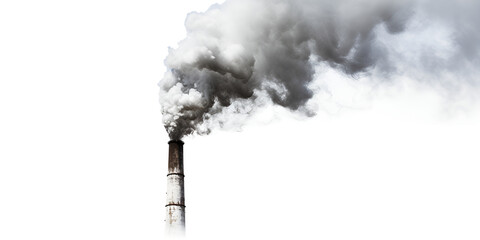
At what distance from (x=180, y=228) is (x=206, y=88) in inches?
199

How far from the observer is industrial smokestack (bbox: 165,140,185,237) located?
1403 cm

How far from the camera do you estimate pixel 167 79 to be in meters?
15.2

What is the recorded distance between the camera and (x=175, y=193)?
14273mm

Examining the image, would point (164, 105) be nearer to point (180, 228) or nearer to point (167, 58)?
point (167, 58)

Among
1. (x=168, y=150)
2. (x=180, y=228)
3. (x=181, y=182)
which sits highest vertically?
(x=168, y=150)

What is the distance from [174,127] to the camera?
15.0 metres

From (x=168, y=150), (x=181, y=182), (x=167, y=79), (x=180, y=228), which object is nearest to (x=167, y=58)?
(x=167, y=79)

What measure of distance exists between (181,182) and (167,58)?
4.80 metres

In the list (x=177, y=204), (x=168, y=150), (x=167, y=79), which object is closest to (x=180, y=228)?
(x=177, y=204)

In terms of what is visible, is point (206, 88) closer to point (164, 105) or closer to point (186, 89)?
point (186, 89)

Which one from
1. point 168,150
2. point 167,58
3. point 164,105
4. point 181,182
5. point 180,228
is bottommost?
point 180,228

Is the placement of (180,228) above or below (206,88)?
below

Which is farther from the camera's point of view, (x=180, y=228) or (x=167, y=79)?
(x=167, y=79)

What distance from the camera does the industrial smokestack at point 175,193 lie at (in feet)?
46.0
